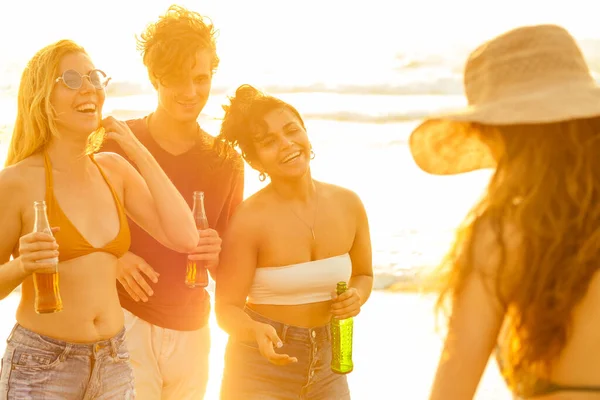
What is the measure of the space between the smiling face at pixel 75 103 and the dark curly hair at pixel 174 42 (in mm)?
727

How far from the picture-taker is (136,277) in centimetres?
400

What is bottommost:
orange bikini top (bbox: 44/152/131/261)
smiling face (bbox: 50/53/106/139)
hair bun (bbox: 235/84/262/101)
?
orange bikini top (bbox: 44/152/131/261)

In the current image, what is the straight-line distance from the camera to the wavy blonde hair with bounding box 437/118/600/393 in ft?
6.72

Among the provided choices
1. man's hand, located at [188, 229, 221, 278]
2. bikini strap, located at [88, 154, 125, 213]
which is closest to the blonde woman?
bikini strap, located at [88, 154, 125, 213]

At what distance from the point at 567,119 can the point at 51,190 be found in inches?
81.2

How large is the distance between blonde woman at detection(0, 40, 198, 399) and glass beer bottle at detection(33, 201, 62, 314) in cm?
7

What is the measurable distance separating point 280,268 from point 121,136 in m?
0.92

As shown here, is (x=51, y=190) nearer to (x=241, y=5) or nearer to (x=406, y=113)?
(x=406, y=113)

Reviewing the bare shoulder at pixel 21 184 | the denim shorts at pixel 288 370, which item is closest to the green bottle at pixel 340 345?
the denim shorts at pixel 288 370

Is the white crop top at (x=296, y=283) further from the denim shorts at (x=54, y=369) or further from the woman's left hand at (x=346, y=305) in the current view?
the denim shorts at (x=54, y=369)

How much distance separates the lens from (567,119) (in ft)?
6.88

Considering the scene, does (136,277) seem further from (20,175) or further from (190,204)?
(20,175)

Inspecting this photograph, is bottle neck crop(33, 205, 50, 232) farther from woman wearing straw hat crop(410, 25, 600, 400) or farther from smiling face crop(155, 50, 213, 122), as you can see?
woman wearing straw hat crop(410, 25, 600, 400)

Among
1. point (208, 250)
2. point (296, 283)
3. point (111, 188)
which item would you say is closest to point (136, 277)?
point (208, 250)
